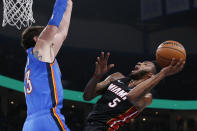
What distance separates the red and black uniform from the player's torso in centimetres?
112

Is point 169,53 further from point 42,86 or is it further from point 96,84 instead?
point 42,86

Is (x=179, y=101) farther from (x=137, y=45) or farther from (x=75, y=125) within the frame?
(x=75, y=125)

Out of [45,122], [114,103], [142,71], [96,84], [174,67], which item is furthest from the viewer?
[142,71]

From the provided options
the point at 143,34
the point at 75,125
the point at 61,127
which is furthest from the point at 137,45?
the point at 61,127

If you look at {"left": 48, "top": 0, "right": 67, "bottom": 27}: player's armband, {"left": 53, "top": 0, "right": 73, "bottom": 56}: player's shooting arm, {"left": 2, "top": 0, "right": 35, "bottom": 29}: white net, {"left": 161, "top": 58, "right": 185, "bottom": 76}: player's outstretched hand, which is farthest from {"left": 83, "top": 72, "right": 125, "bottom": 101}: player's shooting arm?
{"left": 2, "top": 0, "right": 35, "bottom": 29}: white net

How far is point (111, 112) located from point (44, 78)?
1280 millimetres

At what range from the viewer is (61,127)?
7.35 feet

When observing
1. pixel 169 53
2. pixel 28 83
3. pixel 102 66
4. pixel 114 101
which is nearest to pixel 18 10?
pixel 102 66

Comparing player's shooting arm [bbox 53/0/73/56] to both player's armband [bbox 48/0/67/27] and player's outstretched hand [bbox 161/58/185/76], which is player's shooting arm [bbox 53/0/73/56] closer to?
player's armband [bbox 48/0/67/27]

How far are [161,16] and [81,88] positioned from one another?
3.11m

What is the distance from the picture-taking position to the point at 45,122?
221 cm

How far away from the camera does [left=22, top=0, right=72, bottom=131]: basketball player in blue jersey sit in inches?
87.7

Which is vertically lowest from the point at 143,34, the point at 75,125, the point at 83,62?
the point at 75,125

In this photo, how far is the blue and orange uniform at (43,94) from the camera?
88.5 inches
